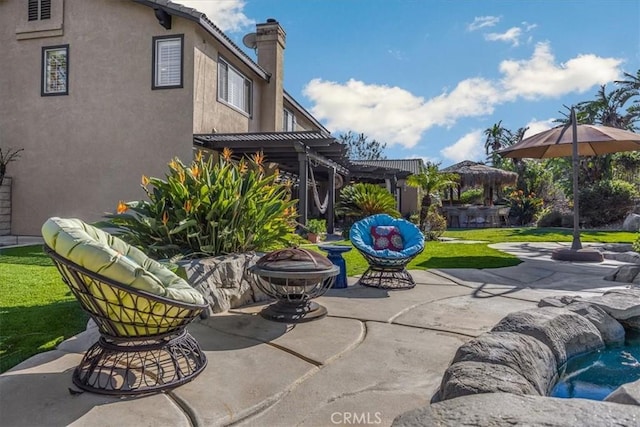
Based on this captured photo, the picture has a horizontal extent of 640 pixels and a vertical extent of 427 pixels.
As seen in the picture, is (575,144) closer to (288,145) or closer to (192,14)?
(288,145)

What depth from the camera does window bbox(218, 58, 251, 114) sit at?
40.4 ft

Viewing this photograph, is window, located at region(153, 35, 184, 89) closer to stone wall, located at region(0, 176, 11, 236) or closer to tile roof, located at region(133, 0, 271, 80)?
tile roof, located at region(133, 0, 271, 80)

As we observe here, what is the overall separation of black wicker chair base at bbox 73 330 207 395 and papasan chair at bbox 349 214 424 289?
343 centimetres

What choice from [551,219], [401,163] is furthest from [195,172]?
[401,163]

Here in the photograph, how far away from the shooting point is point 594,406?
169 cm

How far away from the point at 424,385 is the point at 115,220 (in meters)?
3.84

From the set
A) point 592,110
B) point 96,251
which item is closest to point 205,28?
point 96,251

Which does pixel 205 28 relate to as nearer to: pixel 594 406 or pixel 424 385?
pixel 424 385

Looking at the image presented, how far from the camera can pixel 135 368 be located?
8.95ft

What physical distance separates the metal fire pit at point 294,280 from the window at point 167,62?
28.2 feet

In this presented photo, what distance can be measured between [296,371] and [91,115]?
1151cm

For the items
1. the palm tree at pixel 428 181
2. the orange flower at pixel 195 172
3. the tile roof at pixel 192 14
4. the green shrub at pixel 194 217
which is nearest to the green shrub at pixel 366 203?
the palm tree at pixel 428 181

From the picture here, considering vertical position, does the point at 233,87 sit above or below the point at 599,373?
above

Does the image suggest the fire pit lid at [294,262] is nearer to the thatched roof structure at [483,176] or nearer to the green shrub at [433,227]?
the green shrub at [433,227]
